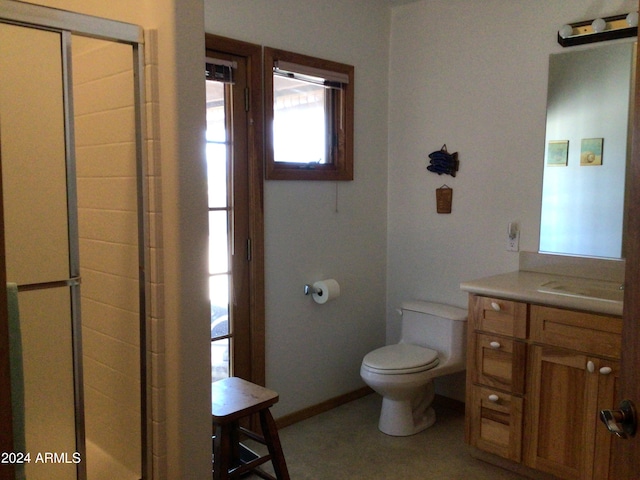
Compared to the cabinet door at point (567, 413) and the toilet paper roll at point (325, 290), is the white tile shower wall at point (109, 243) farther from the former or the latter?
the cabinet door at point (567, 413)

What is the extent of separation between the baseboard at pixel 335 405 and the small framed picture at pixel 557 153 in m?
1.51

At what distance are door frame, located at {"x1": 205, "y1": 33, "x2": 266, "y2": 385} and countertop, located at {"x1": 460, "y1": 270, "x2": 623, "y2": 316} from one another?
105 centimetres

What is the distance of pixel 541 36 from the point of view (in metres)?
2.91

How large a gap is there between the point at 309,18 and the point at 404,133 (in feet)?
3.09

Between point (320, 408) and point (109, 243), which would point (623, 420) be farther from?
point (320, 408)

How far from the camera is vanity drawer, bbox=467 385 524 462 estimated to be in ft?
8.26

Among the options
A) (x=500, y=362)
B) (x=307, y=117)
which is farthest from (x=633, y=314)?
(x=307, y=117)

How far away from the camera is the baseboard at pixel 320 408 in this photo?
3.12m

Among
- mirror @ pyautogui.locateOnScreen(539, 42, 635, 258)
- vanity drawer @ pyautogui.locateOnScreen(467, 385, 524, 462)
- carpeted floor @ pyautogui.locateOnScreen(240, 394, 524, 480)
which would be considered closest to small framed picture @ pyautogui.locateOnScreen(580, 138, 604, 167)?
mirror @ pyautogui.locateOnScreen(539, 42, 635, 258)

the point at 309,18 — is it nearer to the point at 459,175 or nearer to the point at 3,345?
the point at 459,175

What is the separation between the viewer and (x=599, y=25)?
104 inches

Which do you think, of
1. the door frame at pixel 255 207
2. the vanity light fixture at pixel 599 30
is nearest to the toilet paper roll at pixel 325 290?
the door frame at pixel 255 207

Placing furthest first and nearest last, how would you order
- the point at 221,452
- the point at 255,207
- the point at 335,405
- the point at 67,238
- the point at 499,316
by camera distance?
the point at 335,405 → the point at 255,207 → the point at 499,316 → the point at 221,452 → the point at 67,238

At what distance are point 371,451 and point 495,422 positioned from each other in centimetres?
65
